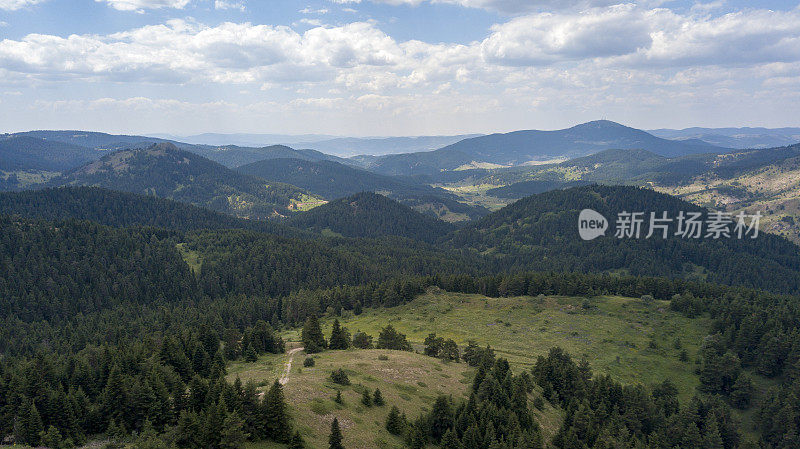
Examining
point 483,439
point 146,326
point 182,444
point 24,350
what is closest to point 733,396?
point 483,439

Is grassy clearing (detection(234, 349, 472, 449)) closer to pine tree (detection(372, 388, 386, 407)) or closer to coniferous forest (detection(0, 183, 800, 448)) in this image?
pine tree (detection(372, 388, 386, 407))

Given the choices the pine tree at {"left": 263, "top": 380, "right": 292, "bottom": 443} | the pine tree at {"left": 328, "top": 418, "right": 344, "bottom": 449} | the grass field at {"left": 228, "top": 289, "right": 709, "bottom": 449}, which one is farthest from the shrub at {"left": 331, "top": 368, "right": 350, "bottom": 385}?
the pine tree at {"left": 263, "top": 380, "right": 292, "bottom": 443}

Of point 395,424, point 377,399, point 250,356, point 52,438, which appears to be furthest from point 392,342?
point 52,438

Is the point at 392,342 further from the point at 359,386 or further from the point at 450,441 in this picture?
the point at 450,441

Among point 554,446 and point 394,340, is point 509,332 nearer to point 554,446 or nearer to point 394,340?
point 394,340

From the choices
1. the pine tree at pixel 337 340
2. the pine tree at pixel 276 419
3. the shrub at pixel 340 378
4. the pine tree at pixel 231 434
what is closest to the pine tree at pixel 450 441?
the shrub at pixel 340 378

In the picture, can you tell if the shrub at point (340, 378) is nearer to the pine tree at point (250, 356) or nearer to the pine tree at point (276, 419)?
the pine tree at point (276, 419)

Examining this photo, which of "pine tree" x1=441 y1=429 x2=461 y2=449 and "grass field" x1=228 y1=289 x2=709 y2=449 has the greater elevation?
"pine tree" x1=441 y1=429 x2=461 y2=449
